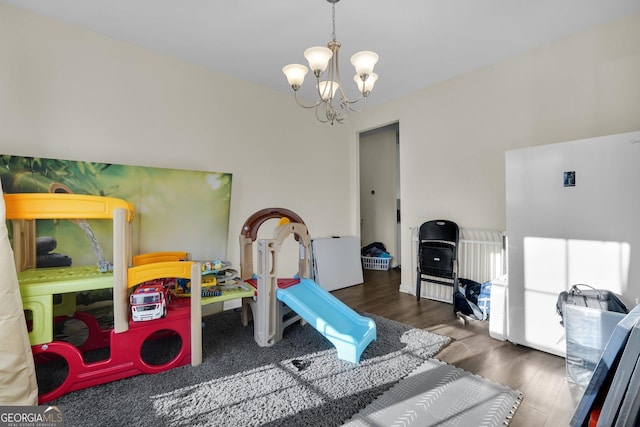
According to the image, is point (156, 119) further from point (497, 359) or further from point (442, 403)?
point (497, 359)

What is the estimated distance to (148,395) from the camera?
5.93 feet

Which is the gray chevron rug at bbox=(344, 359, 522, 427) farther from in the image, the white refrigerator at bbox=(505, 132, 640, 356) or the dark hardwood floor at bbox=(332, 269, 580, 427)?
the white refrigerator at bbox=(505, 132, 640, 356)

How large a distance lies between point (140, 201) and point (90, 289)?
101 cm

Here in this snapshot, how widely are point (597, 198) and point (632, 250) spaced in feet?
1.30

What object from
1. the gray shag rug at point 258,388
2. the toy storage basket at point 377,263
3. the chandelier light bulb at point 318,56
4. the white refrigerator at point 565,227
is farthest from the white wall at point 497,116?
the chandelier light bulb at point 318,56

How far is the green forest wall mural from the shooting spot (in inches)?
89.7

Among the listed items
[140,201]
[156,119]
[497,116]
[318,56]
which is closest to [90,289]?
[140,201]

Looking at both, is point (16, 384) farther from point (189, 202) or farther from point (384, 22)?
point (384, 22)

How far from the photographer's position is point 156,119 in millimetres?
2904

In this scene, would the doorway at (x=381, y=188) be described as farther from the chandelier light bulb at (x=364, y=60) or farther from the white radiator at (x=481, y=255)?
the chandelier light bulb at (x=364, y=60)

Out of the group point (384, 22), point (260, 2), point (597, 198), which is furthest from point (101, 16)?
point (597, 198)

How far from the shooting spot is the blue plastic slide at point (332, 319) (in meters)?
2.18

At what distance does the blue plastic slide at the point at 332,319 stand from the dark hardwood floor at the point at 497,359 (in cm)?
63

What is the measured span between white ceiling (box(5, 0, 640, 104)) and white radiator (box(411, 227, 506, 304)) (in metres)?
1.96
